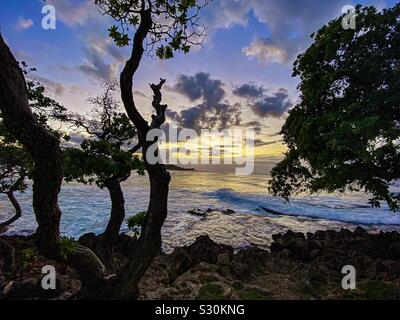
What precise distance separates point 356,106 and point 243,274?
8.32 meters

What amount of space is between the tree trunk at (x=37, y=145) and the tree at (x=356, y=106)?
9.17 metres

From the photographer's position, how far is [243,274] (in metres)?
10.9

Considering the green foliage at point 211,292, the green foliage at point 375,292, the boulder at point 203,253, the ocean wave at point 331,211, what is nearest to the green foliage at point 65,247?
the green foliage at point 211,292

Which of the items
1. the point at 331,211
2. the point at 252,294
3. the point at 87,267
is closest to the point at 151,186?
the point at 87,267

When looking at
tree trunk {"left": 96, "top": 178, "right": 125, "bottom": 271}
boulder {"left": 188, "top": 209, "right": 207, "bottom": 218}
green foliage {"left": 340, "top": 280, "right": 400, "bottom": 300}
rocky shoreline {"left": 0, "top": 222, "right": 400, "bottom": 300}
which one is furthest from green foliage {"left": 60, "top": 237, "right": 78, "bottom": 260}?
boulder {"left": 188, "top": 209, "right": 207, "bottom": 218}

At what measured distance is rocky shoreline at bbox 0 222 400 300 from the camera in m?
8.55

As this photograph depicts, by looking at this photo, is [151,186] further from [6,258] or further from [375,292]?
[6,258]

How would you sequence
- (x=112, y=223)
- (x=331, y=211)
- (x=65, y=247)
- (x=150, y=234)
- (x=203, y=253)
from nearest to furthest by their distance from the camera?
1. (x=65, y=247)
2. (x=150, y=234)
3. (x=112, y=223)
4. (x=203, y=253)
5. (x=331, y=211)

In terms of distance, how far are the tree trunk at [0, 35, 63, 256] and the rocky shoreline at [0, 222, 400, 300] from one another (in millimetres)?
605

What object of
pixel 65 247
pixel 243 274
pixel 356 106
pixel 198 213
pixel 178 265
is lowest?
pixel 198 213

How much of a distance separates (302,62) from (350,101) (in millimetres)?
3343

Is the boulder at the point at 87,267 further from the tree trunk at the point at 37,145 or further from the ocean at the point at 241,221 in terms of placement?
the ocean at the point at 241,221

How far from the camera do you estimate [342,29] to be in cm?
1162
